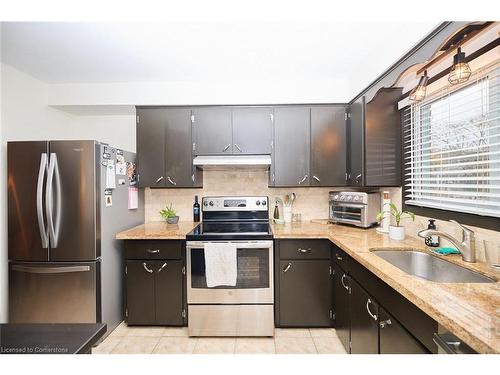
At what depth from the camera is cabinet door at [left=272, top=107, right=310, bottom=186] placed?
2.55 m

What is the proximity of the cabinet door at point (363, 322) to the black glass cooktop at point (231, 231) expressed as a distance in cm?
80

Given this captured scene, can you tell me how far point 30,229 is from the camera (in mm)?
2010

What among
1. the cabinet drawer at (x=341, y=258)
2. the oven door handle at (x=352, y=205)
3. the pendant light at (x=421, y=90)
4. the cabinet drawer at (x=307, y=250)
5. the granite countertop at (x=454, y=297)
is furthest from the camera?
the oven door handle at (x=352, y=205)

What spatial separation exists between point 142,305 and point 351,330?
1.79 metres

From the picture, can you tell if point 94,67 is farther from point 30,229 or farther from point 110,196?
point 30,229

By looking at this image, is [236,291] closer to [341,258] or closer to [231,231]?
[231,231]

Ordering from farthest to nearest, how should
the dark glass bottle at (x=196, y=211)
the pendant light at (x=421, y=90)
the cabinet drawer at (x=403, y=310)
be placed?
the dark glass bottle at (x=196, y=211) < the pendant light at (x=421, y=90) < the cabinet drawer at (x=403, y=310)

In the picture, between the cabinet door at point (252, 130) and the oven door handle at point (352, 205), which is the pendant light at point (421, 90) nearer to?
the oven door handle at point (352, 205)

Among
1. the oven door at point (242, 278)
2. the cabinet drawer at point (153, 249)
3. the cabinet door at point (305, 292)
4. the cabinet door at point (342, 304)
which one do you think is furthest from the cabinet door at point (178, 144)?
the cabinet door at point (342, 304)

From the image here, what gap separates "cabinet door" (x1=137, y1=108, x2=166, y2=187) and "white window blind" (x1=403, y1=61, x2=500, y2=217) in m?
Result: 2.37

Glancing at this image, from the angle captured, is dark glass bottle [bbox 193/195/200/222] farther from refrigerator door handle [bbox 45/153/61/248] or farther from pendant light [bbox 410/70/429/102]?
pendant light [bbox 410/70/429/102]

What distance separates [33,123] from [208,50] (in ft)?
6.53

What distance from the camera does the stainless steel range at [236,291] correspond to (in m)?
2.10
